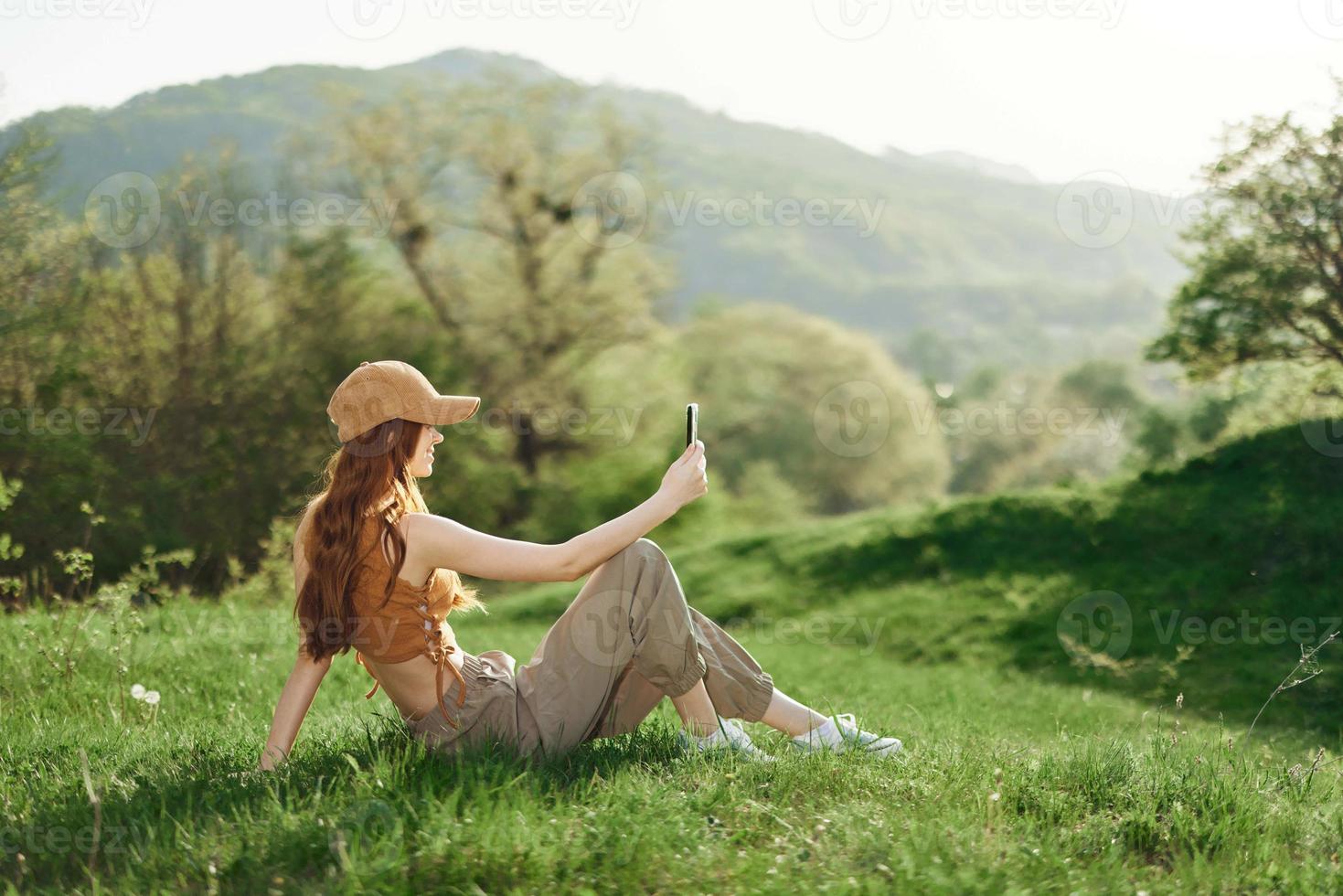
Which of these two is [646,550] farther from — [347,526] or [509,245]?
[509,245]

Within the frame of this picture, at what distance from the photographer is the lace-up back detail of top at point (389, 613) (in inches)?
144

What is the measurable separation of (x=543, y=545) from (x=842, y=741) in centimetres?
143

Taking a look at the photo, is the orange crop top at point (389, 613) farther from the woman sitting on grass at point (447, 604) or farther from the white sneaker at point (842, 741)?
the white sneaker at point (842, 741)

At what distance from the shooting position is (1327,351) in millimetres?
10727

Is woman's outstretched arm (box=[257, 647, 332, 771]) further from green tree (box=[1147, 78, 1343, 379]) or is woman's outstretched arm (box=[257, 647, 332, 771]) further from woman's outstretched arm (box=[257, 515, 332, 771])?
green tree (box=[1147, 78, 1343, 379])

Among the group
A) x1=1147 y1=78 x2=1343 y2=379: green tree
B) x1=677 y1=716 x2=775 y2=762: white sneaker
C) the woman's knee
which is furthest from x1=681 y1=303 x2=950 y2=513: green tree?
the woman's knee

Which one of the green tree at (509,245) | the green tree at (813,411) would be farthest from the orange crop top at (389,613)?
the green tree at (813,411)

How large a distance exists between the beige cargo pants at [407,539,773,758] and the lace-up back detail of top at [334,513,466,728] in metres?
0.18

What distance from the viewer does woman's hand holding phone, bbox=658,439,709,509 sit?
11.8ft

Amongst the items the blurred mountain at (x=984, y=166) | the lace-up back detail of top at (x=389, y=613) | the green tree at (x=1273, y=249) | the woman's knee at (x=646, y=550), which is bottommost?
the lace-up back detail of top at (x=389, y=613)

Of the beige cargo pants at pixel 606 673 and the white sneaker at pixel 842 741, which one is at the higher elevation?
the beige cargo pants at pixel 606 673

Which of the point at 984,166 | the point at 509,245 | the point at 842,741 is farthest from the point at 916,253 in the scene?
the point at 842,741

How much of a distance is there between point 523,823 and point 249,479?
14.1 meters

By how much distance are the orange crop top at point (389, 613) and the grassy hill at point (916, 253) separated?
3331 centimetres
